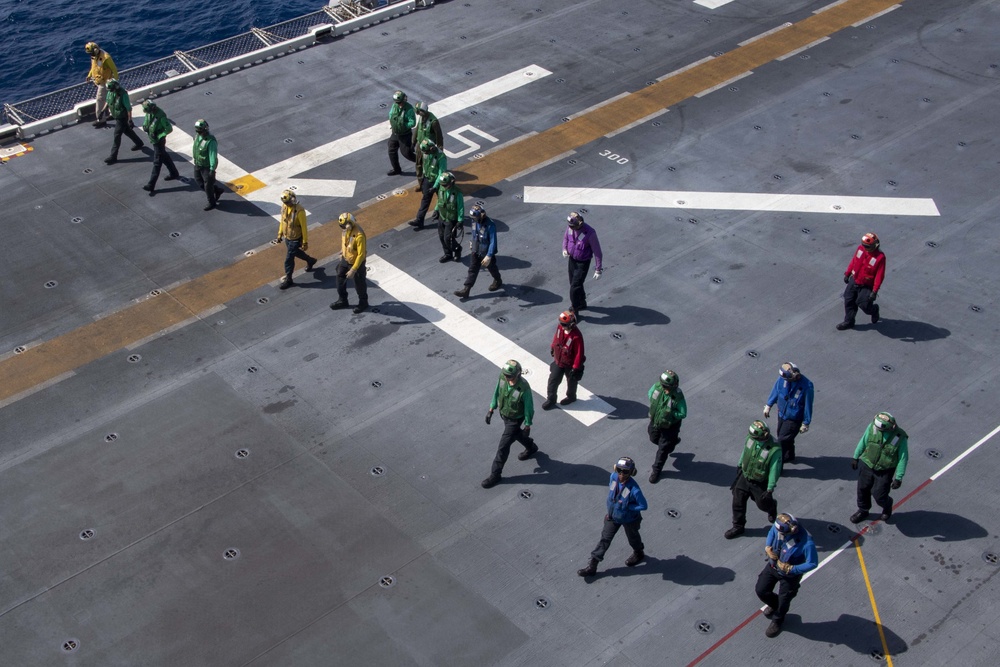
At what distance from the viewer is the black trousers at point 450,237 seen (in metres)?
20.4

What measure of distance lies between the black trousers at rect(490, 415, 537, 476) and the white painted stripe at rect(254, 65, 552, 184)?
34.0 ft

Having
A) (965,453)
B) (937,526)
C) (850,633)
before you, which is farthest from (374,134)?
(850,633)

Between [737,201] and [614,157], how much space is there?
3096 mm

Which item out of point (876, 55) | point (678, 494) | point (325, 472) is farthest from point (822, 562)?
point (876, 55)

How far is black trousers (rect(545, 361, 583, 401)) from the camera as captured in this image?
1677 centimetres

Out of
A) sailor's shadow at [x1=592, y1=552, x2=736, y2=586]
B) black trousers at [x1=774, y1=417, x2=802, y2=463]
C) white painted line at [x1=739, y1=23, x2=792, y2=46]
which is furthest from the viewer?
white painted line at [x1=739, y1=23, x2=792, y2=46]

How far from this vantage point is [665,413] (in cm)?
1512

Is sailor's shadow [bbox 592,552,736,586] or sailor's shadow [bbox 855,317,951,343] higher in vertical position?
sailor's shadow [bbox 855,317,951,343]

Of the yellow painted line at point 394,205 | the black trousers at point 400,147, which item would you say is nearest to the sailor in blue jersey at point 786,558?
the yellow painted line at point 394,205

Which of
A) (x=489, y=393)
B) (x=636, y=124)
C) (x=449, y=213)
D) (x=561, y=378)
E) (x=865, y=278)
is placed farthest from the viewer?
(x=636, y=124)

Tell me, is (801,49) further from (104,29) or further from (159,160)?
(104,29)

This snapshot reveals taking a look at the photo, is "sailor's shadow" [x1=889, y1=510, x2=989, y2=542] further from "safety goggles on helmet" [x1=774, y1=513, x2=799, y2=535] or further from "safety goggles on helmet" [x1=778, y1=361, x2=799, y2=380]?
"safety goggles on helmet" [x1=774, y1=513, x2=799, y2=535]

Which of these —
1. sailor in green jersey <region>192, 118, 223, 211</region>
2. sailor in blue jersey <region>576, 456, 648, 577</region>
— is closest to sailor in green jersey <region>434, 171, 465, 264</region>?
sailor in green jersey <region>192, 118, 223, 211</region>

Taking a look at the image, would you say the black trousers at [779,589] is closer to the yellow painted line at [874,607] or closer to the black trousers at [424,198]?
the yellow painted line at [874,607]
